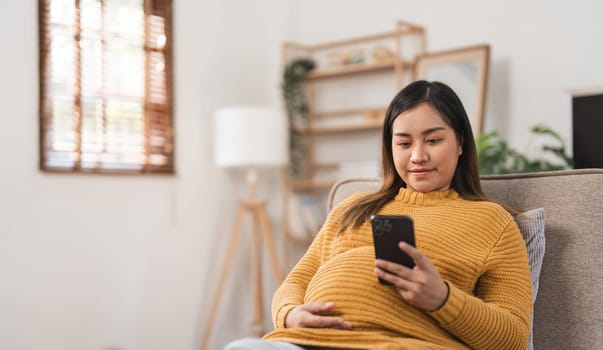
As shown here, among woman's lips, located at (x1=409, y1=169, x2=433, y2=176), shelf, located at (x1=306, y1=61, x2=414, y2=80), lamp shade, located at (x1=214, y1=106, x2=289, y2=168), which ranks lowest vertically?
woman's lips, located at (x1=409, y1=169, x2=433, y2=176)

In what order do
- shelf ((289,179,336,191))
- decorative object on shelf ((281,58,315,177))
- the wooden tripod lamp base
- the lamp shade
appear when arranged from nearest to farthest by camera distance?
the lamp shade < the wooden tripod lamp base < shelf ((289,179,336,191)) < decorative object on shelf ((281,58,315,177))

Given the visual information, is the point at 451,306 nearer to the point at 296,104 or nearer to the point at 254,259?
the point at 254,259

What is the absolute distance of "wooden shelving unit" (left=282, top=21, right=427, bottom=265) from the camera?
12.6 ft

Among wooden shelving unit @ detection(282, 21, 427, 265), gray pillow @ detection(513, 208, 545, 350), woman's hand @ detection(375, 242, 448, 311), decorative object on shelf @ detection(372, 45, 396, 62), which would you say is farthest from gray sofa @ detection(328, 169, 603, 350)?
decorative object on shelf @ detection(372, 45, 396, 62)

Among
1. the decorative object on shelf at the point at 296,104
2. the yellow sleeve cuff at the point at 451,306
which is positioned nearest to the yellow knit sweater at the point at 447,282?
the yellow sleeve cuff at the point at 451,306

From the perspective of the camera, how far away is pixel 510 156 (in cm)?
→ 326

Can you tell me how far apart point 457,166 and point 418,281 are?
1.47 feet

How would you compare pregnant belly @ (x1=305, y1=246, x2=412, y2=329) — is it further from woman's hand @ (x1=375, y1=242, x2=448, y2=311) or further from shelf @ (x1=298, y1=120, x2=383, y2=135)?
shelf @ (x1=298, y1=120, x2=383, y2=135)

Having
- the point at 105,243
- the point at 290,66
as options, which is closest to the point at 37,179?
the point at 105,243

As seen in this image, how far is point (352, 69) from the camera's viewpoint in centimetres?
400

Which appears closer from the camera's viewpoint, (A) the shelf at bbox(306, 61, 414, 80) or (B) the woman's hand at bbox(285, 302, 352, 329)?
(B) the woman's hand at bbox(285, 302, 352, 329)

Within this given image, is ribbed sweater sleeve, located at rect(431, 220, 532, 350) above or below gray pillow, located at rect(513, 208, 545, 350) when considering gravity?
below

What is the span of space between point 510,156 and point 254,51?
72.5 inches

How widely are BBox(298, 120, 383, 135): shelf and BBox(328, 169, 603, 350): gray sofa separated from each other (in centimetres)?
225
